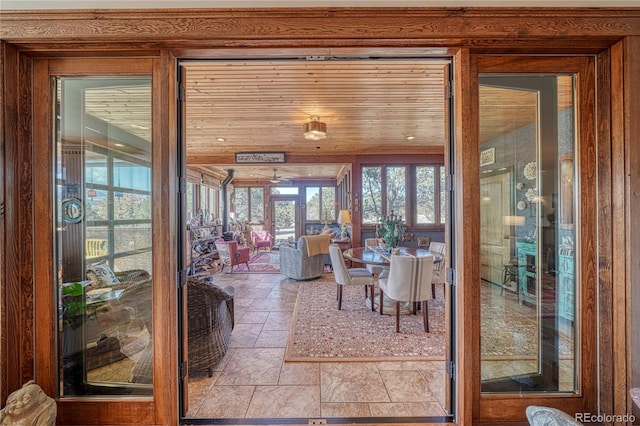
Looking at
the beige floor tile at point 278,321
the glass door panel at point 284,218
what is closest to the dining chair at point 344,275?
the beige floor tile at point 278,321

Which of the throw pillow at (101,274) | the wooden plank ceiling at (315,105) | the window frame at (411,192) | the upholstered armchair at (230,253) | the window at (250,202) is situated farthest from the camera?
the window at (250,202)

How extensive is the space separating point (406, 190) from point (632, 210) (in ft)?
15.1

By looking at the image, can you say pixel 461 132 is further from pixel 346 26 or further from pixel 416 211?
pixel 416 211

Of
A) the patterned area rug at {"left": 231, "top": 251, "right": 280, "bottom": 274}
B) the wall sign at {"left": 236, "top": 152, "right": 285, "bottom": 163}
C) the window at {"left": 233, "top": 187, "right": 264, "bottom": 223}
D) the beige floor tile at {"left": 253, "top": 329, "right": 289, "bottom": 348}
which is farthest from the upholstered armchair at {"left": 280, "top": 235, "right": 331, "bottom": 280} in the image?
the window at {"left": 233, "top": 187, "right": 264, "bottom": 223}

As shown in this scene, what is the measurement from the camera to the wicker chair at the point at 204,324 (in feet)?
7.13

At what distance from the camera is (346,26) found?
1.49 m

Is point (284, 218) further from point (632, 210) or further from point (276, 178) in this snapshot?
point (632, 210)

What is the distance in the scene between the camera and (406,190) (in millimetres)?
6070

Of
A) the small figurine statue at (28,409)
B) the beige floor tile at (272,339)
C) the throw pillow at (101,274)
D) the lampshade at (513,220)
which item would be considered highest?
the lampshade at (513,220)

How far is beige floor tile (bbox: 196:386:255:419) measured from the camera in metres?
1.81

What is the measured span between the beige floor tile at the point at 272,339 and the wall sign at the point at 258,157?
12.0ft

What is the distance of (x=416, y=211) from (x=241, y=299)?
13.4 feet

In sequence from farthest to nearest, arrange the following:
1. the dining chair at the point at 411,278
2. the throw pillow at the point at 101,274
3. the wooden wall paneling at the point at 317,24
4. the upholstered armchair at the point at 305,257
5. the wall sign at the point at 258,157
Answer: the wall sign at the point at 258,157 < the upholstered armchair at the point at 305,257 < the dining chair at the point at 411,278 < the throw pillow at the point at 101,274 < the wooden wall paneling at the point at 317,24

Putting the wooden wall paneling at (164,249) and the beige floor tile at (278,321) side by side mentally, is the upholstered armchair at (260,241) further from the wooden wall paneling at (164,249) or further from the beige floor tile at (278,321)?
the wooden wall paneling at (164,249)
